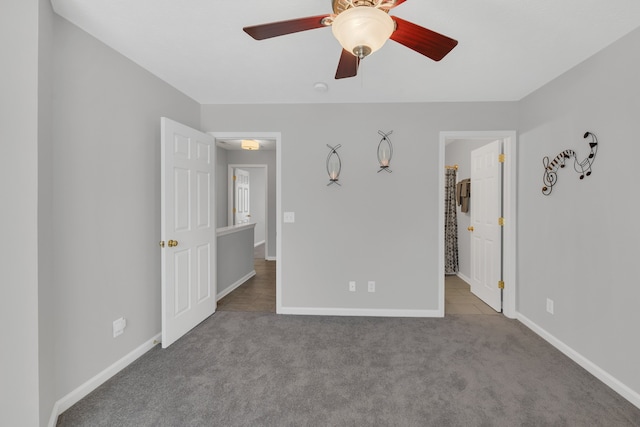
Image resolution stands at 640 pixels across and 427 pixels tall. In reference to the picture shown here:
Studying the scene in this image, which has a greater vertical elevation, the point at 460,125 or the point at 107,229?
the point at 460,125

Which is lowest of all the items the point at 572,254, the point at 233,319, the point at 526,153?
the point at 233,319

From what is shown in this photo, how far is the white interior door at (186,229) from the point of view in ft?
7.91

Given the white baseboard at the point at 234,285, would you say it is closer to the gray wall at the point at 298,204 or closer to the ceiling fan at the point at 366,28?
the gray wall at the point at 298,204

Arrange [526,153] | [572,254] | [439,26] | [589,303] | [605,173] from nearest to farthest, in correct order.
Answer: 1. [439,26]
2. [605,173]
3. [589,303]
4. [572,254]
5. [526,153]

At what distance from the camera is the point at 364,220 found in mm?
3121

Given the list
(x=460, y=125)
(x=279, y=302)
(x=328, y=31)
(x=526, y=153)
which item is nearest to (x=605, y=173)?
(x=526, y=153)

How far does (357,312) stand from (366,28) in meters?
2.77

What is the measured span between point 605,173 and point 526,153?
3.14 feet

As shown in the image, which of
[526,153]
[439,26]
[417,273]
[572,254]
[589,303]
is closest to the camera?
[439,26]

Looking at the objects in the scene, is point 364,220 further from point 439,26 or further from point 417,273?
point 439,26

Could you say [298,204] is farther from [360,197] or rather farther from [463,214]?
[463,214]

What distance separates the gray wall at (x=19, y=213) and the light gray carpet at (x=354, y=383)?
45 cm

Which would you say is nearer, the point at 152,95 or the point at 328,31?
the point at 328,31

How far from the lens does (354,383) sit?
1970 millimetres
